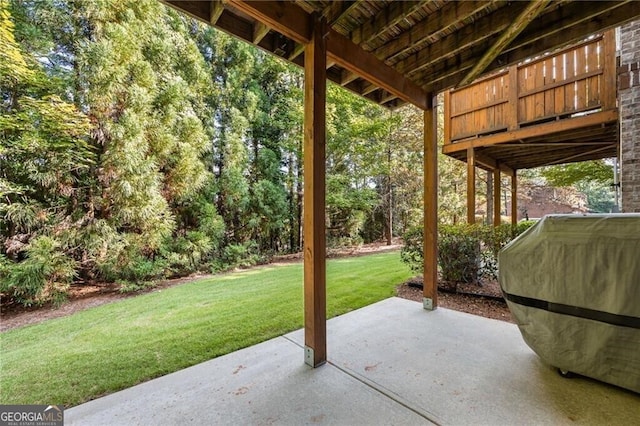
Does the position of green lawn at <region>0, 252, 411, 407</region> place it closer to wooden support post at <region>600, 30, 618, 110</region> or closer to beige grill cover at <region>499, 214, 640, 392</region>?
beige grill cover at <region>499, 214, 640, 392</region>

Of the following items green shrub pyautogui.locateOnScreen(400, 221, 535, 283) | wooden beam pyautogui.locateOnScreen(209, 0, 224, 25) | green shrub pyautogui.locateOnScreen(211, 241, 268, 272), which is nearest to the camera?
wooden beam pyautogui.locateOnScreen(209, 0, 224, 25)

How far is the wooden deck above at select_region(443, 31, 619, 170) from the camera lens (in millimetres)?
4355

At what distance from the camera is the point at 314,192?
2195 millimetres

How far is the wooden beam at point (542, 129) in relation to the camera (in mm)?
4277

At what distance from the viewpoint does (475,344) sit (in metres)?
2.55

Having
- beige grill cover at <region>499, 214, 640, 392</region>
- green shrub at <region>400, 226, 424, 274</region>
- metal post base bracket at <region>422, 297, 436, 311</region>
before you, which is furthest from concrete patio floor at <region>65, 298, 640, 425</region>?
green shrub at <region>400, 226, 424, 274</region>

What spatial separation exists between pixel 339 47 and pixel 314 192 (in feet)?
4.60

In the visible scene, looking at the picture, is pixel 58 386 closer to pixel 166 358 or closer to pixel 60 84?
pixel 166 358

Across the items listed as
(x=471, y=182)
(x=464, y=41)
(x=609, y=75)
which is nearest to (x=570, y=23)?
(x=464, y=41)

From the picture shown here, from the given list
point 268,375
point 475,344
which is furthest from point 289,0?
point 475,344

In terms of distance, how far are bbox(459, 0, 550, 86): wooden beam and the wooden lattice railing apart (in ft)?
9.56

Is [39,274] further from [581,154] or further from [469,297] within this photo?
[581,154]

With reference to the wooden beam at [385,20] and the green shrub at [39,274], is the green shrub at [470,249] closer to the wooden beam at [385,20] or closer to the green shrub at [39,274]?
the wooden beam at [385,20]

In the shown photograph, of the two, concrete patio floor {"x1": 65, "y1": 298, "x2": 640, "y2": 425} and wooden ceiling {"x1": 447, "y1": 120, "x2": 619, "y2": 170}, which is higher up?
wooden ceiling {"x1": 447, "y1": 120, "x2": 619, "y2": 170}
